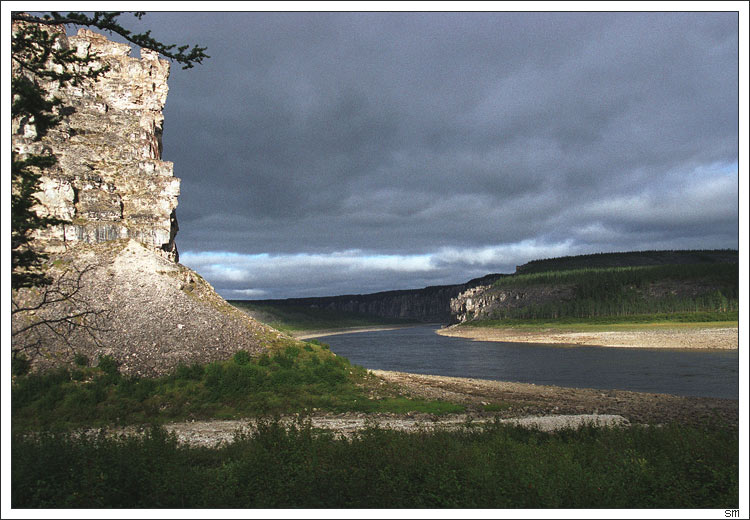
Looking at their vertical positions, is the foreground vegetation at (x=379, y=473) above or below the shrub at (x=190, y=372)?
above

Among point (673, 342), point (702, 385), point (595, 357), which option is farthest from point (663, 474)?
point (673, 342)

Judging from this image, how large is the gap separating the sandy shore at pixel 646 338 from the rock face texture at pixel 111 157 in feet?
323

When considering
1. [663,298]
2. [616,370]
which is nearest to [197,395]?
[616,370]

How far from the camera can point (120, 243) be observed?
4375 centimetres

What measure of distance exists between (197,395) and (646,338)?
104862mm

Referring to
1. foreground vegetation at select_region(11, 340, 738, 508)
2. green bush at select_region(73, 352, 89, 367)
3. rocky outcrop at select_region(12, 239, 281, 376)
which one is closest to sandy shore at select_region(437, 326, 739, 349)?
rocky outcrop at select_region(12, 239, 281, 376)

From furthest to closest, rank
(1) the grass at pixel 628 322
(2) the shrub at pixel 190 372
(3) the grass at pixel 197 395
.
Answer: (1) the grass at pixel 628 322, (2) the shrub at pixel 190 372, (3) the grass at pixel 197 395

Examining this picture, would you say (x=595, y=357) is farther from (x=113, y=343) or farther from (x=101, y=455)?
(x=101, y=455)

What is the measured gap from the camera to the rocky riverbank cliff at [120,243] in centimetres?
3331

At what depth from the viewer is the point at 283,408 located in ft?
92.1

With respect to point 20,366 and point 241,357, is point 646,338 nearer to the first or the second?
point 241,357

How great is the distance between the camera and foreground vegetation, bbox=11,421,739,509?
9836 millimetres

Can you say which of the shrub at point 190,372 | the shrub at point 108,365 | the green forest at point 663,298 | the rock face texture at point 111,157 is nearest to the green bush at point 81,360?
the shrub at point 108,365

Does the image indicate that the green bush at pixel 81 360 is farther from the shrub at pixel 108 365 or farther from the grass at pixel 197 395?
the shrub at pixel 108 365
